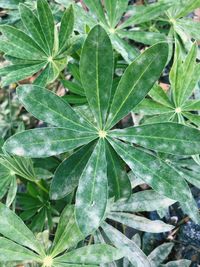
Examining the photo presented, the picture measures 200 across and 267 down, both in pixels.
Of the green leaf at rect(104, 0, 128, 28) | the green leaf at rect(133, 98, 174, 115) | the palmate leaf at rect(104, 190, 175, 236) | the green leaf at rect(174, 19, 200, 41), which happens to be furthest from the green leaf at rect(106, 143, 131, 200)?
the green leaf at rect(174, 19, 200, 41)

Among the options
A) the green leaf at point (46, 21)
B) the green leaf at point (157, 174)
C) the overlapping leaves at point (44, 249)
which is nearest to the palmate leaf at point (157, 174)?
the green leaf at point (157, 174)

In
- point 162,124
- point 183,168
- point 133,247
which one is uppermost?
point 183,168

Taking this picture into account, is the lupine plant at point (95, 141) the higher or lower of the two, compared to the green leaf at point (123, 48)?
lower

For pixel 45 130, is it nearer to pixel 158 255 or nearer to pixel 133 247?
pixel 133 247

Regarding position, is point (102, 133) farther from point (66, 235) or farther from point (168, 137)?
point (66, 235)

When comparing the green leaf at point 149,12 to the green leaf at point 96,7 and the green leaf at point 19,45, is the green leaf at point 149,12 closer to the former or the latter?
the green leaf at point 96,7

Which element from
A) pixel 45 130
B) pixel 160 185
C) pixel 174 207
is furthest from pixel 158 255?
pixel 45 130

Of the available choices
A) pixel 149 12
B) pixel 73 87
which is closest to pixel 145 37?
pixel 149 12
